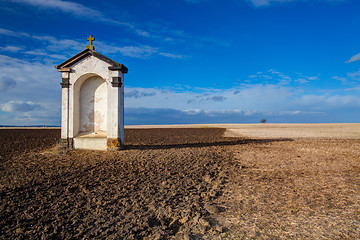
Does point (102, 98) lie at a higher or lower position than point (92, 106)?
higher

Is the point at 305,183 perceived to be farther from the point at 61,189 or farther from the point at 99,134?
the point at 99,134

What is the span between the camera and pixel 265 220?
4473mm

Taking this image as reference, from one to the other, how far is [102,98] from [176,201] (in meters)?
9.88

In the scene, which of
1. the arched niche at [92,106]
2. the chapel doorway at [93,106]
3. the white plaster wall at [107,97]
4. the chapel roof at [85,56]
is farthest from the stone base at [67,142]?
the chapel roof at [85,56]

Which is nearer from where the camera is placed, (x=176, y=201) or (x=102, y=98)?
(x=176, y=201)

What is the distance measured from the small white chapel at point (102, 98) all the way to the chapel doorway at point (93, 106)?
61 millimetres

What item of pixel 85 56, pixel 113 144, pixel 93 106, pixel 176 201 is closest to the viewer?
pixel 176 201

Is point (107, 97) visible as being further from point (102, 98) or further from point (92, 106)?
point (92, 106)

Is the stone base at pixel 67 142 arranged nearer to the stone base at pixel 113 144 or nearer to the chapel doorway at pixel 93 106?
the chapel doorway at pixel 93 106

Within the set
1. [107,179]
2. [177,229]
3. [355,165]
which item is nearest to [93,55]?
[107,179]

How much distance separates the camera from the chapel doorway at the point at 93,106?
13719 mm

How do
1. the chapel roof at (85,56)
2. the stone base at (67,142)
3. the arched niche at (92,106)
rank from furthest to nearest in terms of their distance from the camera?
the arched niche at (92,106), the stone base at (67,142), the chapel roof at (85,56)

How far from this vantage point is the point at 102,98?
13.7 m

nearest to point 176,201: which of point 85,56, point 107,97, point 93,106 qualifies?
point 107,97
